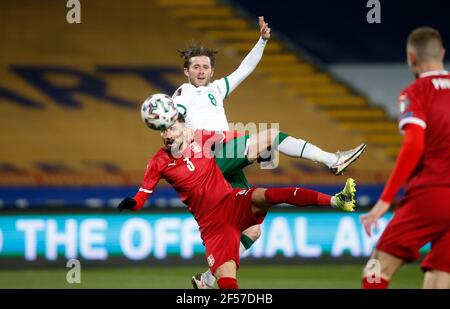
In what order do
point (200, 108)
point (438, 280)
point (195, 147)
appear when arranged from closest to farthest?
point (438, 280)
point (195, 147)
point (200, 108)

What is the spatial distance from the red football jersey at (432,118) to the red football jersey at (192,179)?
2343mm

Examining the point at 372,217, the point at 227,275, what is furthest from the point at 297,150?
the point at 372,217

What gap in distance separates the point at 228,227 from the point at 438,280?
7.65ft

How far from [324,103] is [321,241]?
7113mm

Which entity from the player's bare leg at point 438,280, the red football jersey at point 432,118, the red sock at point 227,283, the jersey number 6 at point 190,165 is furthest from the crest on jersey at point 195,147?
the player's bare leg at point 438,280

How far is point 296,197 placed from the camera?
25.7ft

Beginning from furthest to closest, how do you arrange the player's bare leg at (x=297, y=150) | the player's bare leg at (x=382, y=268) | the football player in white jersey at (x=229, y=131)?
the football player in white jersey at (x=229, y=131) → the player's bare leg at (x=297, y=150) → the player's bare leg at (x=382, y=268)

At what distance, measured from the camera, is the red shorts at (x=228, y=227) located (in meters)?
7.89

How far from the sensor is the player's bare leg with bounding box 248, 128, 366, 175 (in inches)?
321

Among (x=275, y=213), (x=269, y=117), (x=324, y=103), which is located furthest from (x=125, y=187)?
(x=324, y=103)

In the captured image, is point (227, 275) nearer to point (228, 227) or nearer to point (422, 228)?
point (228, 227)

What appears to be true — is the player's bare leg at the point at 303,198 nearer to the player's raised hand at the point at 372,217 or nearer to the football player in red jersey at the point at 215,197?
the football player in red jersey at the point at 215,197

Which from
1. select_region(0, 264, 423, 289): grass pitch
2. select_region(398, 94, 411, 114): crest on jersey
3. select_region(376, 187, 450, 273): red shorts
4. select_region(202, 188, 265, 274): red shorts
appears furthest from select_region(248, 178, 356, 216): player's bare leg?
select_region(0, 264, 423, 289): grass pitch

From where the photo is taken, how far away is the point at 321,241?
44.4ft
